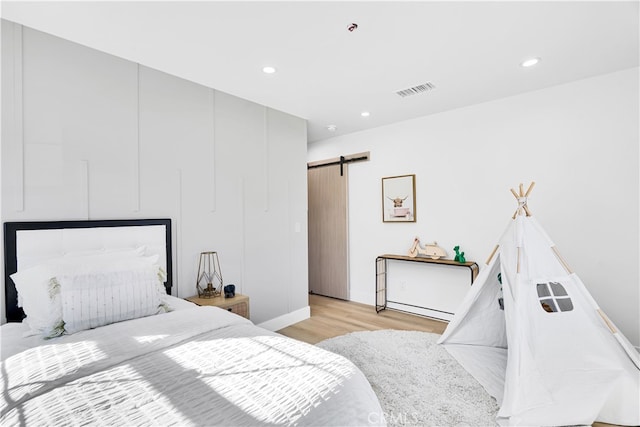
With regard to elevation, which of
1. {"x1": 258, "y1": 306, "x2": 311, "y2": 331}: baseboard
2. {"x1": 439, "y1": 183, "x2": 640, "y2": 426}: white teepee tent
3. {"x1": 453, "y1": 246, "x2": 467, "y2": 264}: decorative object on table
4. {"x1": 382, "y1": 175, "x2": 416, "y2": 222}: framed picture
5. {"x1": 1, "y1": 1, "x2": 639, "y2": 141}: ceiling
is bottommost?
{"x1": 258, "y1": 306, "x2": 311, "y2": 331}: baseboard

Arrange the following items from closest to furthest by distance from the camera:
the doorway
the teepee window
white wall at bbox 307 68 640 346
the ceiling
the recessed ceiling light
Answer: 1. the ceiling
2. the teepee window
3. the recessed ceiling light
4. white wall at bbox 307 68 640 346
5. the doorway

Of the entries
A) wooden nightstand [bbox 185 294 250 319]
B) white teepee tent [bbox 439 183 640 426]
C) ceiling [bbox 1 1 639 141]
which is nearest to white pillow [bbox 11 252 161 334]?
wooden nightstand [bbox 185 294 250 319]

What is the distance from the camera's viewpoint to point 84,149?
2.22 metres

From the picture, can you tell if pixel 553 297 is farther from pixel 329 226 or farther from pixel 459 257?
pixel 329 226

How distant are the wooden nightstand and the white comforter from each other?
1005 millimetres

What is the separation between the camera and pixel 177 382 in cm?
115

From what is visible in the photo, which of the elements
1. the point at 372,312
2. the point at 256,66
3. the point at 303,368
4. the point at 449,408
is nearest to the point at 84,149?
the point at 256,66

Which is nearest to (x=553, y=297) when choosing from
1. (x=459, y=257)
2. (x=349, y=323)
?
(x=459, y=257)

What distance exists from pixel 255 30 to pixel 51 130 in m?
1.56

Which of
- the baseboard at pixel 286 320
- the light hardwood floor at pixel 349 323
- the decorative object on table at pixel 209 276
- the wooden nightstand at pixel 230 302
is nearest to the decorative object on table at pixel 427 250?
the light hardwood floor at pixel 349 323

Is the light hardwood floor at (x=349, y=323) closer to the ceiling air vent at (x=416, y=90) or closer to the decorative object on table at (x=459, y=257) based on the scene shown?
the decorative object on table at (x=459, y=257)

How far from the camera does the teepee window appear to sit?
7.16ft

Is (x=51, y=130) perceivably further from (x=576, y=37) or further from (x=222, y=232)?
(x=576, y=37)

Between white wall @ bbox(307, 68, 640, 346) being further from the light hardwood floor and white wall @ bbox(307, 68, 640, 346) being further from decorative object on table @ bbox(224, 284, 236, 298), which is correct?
decorative object on table @ bbox(224, 284, 236, 298)
